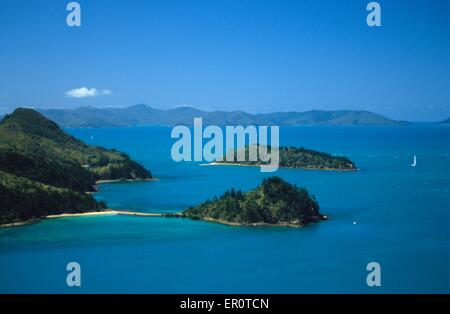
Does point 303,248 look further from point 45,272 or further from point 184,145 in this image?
point 184,145

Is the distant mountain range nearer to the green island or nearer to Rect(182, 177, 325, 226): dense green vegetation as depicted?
the green island

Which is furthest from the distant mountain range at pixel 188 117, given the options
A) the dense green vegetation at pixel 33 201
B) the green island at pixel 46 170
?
the dense green vegetation at pixel 33 201

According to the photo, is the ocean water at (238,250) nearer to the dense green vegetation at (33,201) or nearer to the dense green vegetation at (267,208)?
the dense green vegetation at (267,208)

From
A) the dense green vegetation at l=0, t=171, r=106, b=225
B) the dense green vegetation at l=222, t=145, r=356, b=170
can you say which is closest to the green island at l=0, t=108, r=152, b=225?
the dense green vegetation at l=0, t=171, r=106, b=225

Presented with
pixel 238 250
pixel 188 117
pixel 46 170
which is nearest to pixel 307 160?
pixel 46 170

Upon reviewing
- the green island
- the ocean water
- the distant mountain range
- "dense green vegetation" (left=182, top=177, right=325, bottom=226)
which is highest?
the distant mountain range

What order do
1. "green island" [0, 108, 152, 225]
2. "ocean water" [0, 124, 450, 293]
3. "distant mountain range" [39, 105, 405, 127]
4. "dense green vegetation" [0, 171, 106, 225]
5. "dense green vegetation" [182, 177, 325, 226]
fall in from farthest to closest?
"distant mountain range" [39, 105, 405, 127] → "green island" [0, 108, 152, 225] → "dense green vegetation" [182, 177, 325, 226] → "dense green vegetation" [0, 171, 106, 225] → "ocean water" [0, 124, 450, 293]
